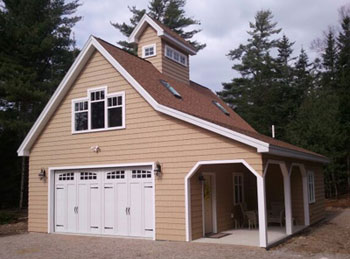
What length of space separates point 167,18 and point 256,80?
34.7 ft

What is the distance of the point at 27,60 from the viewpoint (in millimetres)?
25781

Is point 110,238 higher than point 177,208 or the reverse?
the reverse

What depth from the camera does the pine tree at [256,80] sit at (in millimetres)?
34188

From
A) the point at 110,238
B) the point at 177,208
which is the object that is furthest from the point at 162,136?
the point at 110,238

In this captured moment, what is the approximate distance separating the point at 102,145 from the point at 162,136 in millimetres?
2552

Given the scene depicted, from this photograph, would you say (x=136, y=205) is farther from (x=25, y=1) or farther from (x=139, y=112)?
(x=25, y=1)

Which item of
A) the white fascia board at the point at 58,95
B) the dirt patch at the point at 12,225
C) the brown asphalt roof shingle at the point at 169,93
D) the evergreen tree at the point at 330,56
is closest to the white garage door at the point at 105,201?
the white fascia board at the point at 58,95

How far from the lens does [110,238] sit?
1252cm

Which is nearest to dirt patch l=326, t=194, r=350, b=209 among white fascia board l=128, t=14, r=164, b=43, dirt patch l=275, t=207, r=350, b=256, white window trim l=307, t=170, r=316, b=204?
white window trim l=307, t=170, r=316, b=204

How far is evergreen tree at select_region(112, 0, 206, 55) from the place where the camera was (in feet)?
110

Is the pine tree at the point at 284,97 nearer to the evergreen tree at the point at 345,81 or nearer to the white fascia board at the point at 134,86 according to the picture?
the evergreen tree at the point at 345,81

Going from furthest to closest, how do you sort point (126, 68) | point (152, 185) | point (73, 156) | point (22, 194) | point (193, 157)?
point (22, 194) → point (73, 156) → point (126, 68) → point (152, 185) → point (193, 157)

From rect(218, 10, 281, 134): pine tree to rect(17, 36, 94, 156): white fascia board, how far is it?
21902mm

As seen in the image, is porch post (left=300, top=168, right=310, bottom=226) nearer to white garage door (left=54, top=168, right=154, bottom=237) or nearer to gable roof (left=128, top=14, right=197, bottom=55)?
white garage door (left=54, top=168, right=154, bottom=237)
